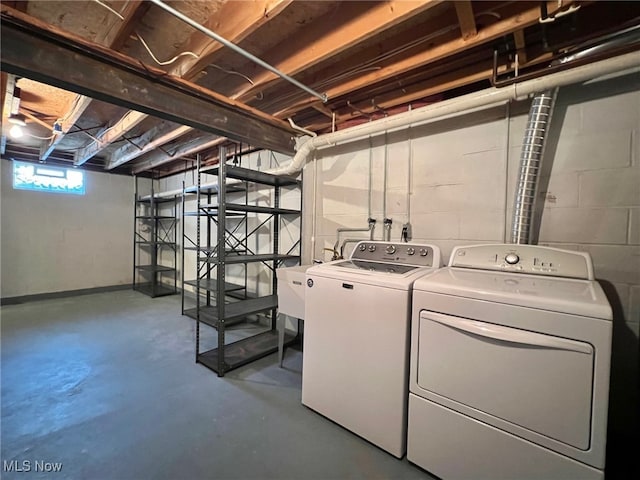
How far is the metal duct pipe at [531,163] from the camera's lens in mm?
1605

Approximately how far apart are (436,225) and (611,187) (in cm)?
102

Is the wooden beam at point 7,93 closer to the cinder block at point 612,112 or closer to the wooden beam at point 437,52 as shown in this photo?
the wooden beam at point 437,52

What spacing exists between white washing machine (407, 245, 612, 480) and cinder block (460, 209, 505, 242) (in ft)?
1.27

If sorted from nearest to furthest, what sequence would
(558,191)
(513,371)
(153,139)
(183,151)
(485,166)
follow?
(513,371) → (558,191) → (485,166) → (153,139) → (183,151)

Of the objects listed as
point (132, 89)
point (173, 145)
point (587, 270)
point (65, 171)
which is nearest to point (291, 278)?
point (132, 89)

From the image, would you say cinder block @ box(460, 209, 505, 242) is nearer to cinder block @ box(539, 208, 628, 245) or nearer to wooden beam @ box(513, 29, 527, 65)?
cinder block @ box(539, 208, 628, 245)

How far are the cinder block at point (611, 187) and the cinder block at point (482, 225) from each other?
0.45 meters

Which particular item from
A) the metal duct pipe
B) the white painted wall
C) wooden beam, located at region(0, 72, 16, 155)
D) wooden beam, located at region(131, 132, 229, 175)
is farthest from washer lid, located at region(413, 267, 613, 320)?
the white painted wall

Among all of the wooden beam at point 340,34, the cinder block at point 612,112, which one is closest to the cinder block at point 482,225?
the cinder block at point 612,112

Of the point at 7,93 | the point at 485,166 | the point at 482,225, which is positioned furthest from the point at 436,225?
the point at 7,93

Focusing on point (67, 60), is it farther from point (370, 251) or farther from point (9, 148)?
point (9, 148)

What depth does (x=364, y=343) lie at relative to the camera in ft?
5.29

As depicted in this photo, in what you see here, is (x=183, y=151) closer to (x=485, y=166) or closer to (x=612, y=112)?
(x=485, y=166)

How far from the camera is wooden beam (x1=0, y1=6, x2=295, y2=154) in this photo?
140cm
